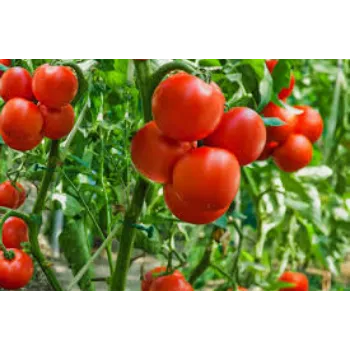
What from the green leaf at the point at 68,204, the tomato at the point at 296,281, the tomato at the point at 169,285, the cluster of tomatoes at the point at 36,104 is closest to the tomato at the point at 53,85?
the cluster of tomatoes at the point at 36,104

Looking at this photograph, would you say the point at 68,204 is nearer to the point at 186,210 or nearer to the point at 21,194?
the point at 21,194

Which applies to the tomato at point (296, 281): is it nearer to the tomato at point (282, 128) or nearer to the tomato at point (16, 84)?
the tomato at point (282, 128)

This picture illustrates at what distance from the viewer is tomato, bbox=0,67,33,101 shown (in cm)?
56

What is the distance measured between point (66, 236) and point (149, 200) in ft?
0.35

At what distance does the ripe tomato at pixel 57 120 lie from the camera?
0.56m

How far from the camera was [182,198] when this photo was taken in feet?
1.46

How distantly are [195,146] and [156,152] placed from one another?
37mm

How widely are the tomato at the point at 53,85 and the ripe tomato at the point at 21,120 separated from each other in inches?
0.5

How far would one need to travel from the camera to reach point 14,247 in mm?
608

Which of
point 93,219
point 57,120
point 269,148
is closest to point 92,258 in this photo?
point 93,219

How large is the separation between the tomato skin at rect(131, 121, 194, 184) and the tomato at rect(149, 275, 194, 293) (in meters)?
0.20
